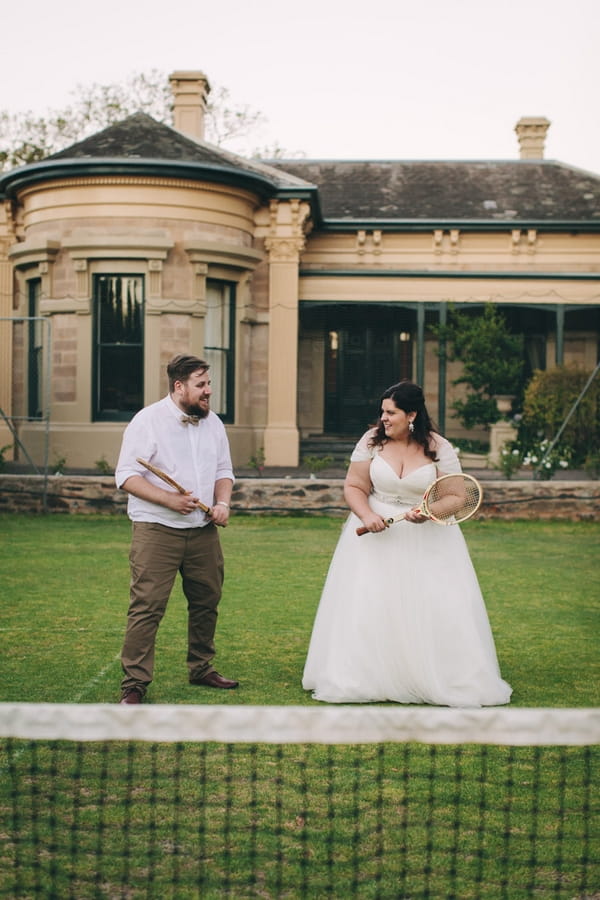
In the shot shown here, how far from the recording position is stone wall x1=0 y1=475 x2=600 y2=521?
16.5 m

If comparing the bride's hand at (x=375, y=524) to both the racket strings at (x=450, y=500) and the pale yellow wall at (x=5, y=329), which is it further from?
the pale yellow wall at (x=5, y=329)

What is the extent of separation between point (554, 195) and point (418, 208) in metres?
3.48

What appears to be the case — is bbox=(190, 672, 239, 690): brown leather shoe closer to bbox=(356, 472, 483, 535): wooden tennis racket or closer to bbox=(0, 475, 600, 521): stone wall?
bbox=(356, 472, 483, 535): wooden tennis racket

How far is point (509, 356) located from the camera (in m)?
23.6

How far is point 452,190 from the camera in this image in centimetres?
2545

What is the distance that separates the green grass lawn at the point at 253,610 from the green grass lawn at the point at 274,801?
4 centimetres

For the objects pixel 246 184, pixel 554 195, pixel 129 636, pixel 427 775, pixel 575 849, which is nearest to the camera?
pixel 575 849

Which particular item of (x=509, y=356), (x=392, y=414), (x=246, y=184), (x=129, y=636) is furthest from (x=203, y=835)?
(x=509, y=356)

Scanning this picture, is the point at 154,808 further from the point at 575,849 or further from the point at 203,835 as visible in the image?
the point at 575,849

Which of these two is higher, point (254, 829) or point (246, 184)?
point (246, 184)

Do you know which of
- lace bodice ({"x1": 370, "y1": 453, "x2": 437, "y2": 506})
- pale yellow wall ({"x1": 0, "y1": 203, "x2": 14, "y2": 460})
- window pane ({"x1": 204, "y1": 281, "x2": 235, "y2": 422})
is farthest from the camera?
pale yellow wall ({"x1": 0, "y1": 203, "x2": 14, "y2": 460})

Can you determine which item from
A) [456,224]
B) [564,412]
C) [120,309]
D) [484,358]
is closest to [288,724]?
[564,412]

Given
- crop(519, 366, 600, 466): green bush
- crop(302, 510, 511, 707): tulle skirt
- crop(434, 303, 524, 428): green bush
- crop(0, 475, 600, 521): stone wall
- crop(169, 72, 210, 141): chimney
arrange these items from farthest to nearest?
1. crop(169, 72, 210, 141): chimney
2. crop(434, 303, 524, 428): green bush
3. crop(519, 366, 600, 466): green bush
4. crop(0, 475, 600, 521): stone wall
5. crop(302, 510, 511, 707): tulle skirt

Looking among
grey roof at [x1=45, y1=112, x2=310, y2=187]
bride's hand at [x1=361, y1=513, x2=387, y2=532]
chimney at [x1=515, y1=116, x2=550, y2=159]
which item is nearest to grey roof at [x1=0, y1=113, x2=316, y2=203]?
grey roof at [x1=45, y1=112, x2=310, y2=187]
